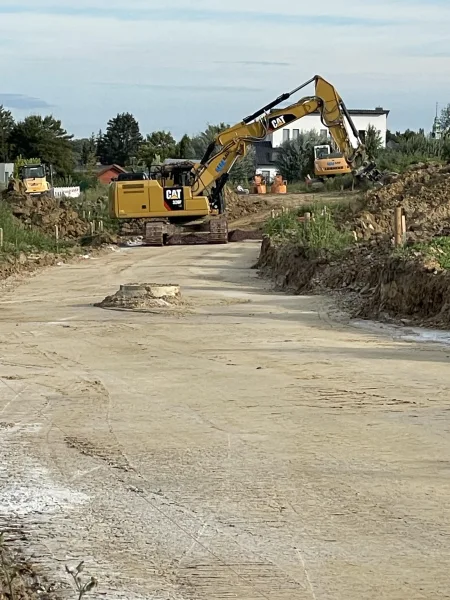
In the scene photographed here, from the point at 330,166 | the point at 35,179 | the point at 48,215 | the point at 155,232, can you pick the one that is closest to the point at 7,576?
the point at 155,232

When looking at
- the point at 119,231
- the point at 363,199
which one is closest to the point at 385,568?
the point at 363,199

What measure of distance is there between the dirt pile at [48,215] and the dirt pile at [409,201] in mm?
12099

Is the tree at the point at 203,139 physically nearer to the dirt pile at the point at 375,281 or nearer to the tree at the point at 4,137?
the tree at the point at 4,137

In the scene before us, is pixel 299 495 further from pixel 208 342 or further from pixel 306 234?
pixel 306 234

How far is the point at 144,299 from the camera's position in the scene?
20406 mm

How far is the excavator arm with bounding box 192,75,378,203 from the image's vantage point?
3441 cm

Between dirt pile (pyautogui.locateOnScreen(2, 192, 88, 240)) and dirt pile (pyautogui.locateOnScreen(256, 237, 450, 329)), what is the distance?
17.0m

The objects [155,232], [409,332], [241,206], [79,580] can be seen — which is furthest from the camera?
[241,206]

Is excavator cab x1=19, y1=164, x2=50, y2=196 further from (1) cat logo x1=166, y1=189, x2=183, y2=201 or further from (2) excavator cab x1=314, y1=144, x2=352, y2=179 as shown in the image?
(1) cat logo x1=166, y1=189, x2=183, y2=201

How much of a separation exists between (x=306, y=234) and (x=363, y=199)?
10.7 metres

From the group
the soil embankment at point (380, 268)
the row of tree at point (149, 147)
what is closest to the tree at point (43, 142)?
the row of tree at point (149, 147)

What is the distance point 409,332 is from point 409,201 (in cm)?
2004

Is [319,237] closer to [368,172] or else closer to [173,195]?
[368,172]

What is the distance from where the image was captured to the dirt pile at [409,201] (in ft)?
108
